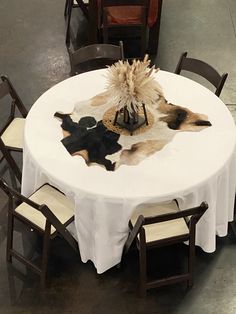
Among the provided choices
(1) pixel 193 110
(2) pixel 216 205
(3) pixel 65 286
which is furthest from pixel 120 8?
(3) pixel 65 286

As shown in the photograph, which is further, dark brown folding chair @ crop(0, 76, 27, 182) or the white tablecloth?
dark brown folding chair @ crop(0, 76, 27, 182)

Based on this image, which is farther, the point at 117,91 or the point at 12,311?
the point at 12,311

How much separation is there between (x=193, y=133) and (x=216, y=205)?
0.50 m

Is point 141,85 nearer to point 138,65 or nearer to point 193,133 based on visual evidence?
point 138,65

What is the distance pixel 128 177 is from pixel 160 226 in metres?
0.39

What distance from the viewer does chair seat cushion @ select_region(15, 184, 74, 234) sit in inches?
111

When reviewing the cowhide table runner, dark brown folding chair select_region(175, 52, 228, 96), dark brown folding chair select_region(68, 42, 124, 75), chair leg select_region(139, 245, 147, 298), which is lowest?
chair leg select_region(139, 245, 147, 298)

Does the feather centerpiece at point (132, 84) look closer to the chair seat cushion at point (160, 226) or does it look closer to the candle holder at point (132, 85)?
the candle holder at point (132, 85)

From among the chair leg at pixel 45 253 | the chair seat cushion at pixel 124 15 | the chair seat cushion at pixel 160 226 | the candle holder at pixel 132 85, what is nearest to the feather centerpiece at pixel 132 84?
the candle holder at pixel 132 85

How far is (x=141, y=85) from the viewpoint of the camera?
8.57ft

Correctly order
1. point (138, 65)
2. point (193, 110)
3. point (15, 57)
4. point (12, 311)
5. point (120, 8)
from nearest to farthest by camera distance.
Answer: point (138, 65), point (12, 311), point (193, 110), point (120, 8), point (15, 57)

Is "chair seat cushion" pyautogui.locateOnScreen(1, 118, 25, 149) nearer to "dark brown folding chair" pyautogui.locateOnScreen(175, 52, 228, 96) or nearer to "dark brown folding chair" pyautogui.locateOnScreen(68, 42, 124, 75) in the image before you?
"dark brown folding chair" pyautogui.locateOnScreen(68, 42, 124, 75)

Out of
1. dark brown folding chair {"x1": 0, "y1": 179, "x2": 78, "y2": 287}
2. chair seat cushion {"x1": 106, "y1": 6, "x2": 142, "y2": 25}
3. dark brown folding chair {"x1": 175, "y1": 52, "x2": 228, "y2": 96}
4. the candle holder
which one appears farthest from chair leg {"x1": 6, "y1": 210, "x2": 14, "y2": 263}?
chair seat cushion {"x1": 106, "y1": 6, "x2": 142, "y2": 25}

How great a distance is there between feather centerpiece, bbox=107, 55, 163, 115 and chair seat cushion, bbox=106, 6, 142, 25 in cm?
173
